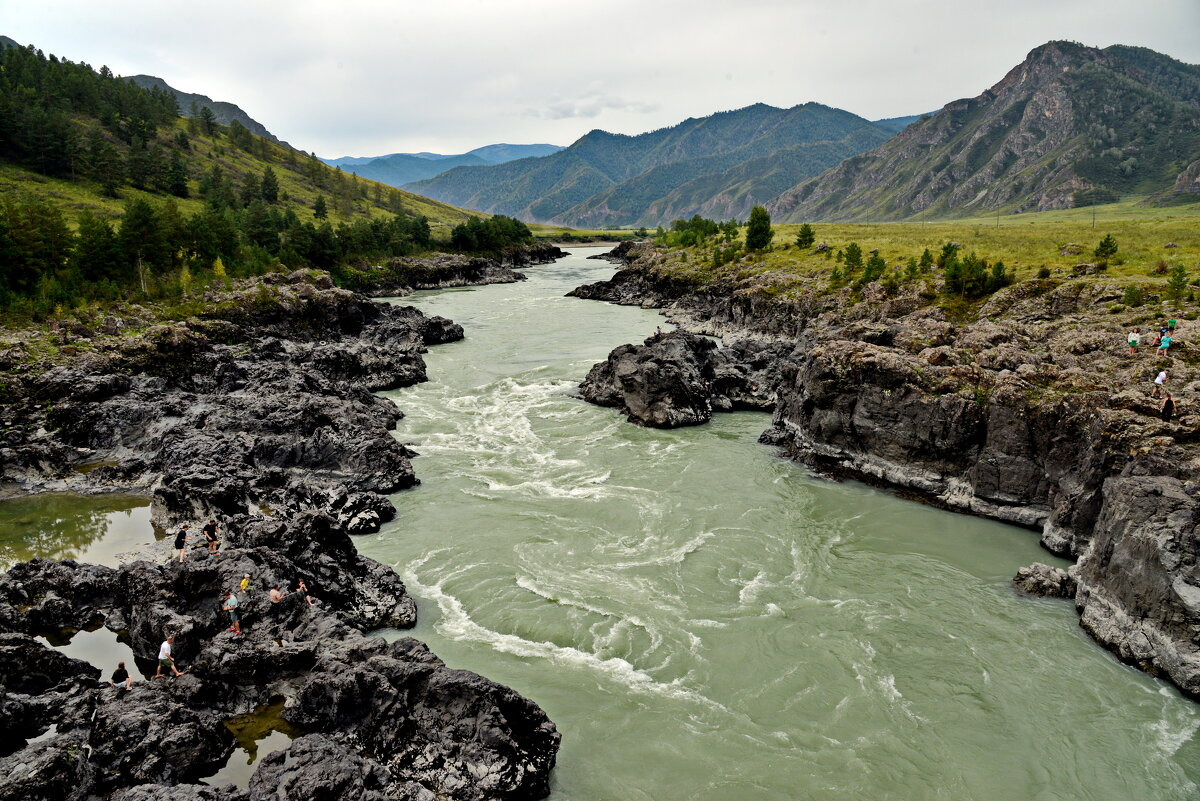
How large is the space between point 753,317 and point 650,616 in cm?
5713

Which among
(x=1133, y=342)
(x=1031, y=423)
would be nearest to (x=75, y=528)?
(x=1031, y=423)

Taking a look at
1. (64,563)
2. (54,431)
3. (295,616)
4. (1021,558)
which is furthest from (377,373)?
(1021,558)

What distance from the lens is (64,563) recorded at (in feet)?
72.2

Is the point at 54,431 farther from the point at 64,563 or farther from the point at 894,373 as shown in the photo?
the point at 894,373

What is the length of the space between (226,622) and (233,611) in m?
0.81

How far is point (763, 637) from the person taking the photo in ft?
68.4

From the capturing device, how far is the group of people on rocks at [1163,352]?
79.2 ft

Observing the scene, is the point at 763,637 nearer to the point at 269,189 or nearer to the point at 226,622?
the point at 226,622

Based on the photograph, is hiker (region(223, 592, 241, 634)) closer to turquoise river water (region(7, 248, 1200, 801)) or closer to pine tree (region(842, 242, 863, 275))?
turquoise river water (region(7, 248, 1200, 801))

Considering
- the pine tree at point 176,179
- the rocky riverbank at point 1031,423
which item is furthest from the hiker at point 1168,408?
the pine tree at point 176,179

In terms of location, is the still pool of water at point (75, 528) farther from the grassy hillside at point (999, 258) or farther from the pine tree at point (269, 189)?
the pine tree at point (269, 189)

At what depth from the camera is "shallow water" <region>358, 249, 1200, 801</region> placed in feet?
52.3

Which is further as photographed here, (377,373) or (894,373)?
(377,373)

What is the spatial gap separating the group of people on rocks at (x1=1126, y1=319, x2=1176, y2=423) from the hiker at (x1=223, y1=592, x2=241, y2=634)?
34.4 m
